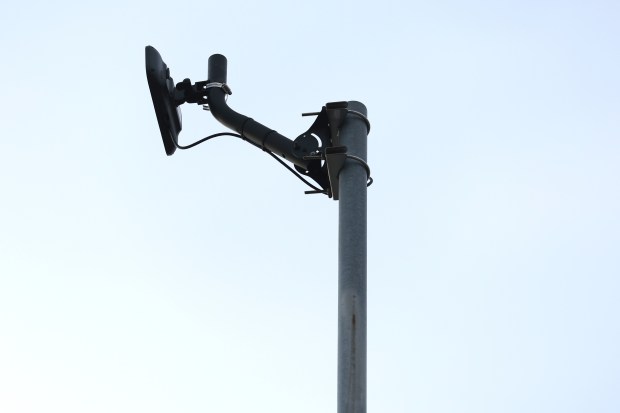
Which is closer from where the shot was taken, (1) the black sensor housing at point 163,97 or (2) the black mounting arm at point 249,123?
(2) the black mounting arm at point 249,123

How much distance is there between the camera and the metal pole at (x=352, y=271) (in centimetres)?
404

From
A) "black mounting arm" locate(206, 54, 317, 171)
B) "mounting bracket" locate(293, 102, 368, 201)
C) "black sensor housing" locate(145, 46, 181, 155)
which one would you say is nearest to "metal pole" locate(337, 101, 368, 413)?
"mounting bracket" locate(293, 102, 368, 201)

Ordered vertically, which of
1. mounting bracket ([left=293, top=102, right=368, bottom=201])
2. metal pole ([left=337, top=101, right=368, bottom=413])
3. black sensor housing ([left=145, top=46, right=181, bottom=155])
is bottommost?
metal pole ([left=337, top=101, right=368, bottom=413])

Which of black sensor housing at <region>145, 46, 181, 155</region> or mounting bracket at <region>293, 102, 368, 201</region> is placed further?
black sensor housing at <region>145, 46, 181, 155</region>

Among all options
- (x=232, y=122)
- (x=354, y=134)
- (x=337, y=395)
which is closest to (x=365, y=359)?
(x=337, y=395)

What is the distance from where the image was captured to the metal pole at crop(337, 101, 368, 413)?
404cm

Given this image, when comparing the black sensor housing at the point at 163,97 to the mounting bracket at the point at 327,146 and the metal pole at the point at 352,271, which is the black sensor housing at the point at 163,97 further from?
the metal pole at the point at 352,271

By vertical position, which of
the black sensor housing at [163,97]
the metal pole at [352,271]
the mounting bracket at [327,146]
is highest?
the black sensor housing at [163,97]

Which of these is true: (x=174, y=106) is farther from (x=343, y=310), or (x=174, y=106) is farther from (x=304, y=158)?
(x=343, y=310)

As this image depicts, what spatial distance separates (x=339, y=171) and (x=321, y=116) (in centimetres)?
41

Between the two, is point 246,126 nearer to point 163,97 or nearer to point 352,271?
point 163,97

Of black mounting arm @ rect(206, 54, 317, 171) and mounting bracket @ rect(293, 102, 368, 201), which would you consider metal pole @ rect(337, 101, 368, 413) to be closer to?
mounting bracket @ rect(293, 102, 368, 201)

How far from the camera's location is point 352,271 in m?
4.30

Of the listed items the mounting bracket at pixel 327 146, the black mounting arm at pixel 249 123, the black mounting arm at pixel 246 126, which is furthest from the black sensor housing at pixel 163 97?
the mounting bracket at pixel 327 146
